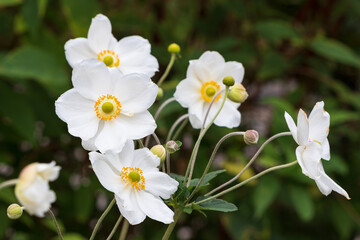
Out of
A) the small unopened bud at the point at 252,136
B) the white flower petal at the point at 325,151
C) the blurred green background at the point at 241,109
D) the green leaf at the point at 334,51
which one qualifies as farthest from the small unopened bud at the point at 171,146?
the green leaf at the point at 334,51

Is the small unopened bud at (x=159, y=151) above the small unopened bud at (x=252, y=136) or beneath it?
above

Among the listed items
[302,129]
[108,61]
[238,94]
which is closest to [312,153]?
[302,129]

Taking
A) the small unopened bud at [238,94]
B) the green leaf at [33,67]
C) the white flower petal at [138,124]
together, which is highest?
the small unopened bud at [238,94]

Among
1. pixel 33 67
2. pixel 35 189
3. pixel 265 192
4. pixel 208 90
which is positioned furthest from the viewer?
pixel 265 192

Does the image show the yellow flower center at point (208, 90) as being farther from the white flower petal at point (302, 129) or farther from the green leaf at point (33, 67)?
the green leaf at point (33, 67)

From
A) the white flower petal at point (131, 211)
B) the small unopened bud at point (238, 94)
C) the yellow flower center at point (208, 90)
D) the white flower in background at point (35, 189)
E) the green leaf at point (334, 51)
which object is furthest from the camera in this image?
the green leaf at point (334, 51)

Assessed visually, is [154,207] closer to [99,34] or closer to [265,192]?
[99,34]

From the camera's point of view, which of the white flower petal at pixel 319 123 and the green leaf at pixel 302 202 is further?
the green leaf at pixel 302 202
